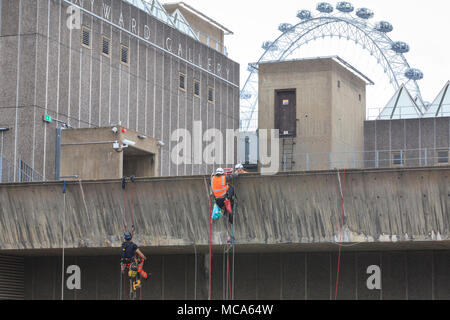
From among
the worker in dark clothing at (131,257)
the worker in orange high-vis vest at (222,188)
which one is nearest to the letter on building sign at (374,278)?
the worker in orange high-vis vest at (222,188)

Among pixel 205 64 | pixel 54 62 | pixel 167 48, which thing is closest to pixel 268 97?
pixel 205 64

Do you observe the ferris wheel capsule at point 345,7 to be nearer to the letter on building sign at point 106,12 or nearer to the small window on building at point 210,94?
the small window on building at point 210,94

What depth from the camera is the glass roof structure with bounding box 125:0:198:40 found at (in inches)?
1656

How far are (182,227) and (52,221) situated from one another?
481cm

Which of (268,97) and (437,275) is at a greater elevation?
(268,97)

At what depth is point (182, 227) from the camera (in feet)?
91.9

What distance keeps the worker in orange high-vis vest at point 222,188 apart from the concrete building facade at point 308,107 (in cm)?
2150

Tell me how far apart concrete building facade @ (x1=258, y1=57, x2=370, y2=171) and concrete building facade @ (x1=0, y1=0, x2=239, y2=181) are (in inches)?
153

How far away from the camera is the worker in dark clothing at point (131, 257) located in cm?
2550

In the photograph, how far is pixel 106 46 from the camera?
38125mm

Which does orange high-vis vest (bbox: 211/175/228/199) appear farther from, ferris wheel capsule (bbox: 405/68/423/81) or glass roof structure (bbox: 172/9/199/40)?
ferris wheel capsule (bbox: 405/68/423/81)

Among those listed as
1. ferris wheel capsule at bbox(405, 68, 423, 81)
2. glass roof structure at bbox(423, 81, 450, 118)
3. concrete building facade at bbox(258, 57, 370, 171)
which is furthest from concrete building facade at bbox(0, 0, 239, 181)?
ferris wheel capsule at bbox(405, 68, 423, 81)

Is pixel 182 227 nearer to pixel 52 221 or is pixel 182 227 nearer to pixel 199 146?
pixel 52 221

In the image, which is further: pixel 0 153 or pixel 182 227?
pixel 0 153
